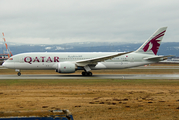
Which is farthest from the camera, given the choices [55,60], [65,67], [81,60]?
[81,60]

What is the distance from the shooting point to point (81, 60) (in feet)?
113

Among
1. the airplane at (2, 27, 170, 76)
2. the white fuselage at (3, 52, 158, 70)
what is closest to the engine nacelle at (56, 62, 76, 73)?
the airplane at (2, 27, 170, 76)

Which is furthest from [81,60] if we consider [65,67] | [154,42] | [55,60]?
[154,42]

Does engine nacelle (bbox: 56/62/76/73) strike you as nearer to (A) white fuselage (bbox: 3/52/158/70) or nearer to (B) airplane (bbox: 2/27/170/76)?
(B) airplane (bbox: 2/27/170/76)

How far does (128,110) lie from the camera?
36.9ft

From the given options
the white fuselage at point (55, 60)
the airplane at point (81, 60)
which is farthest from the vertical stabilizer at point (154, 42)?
the white fuselage at point (55, 60)

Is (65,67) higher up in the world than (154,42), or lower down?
lower down

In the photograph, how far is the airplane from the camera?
32.9 metres

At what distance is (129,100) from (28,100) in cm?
660

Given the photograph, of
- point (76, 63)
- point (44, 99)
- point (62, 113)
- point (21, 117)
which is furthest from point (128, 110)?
point (76, 63)

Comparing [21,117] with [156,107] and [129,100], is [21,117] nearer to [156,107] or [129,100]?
[156,107]

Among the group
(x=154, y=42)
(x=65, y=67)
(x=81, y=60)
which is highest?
(x=154, y=42)

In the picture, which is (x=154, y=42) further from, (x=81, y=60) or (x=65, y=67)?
(x=65, y=67)

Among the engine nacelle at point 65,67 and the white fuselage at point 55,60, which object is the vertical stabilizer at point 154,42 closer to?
the white fuselage at point 55,60
